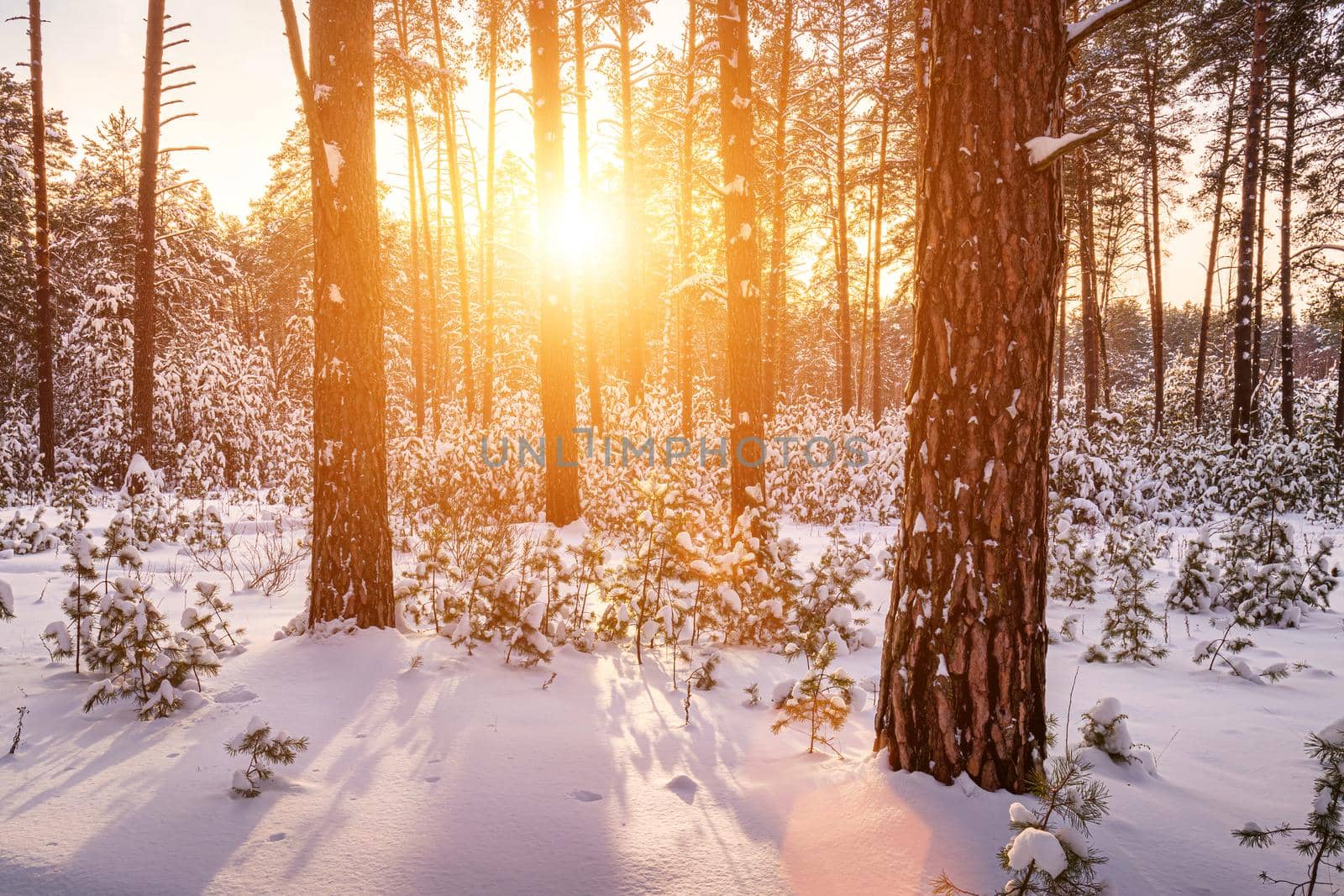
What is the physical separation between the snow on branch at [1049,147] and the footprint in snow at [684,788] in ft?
8.45

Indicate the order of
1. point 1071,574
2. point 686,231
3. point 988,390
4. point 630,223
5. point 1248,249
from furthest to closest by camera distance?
point 630,223, point 686,231, point 1248,249, point 1071,574, point 988,390

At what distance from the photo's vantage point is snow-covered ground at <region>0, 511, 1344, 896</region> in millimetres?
1905

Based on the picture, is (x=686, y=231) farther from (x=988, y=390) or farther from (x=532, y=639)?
(x=988, y=390)

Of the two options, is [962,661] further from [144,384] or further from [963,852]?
[144,384]

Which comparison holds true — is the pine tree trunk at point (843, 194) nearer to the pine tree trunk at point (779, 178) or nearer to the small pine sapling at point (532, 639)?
the pine tree trunk at point (779, 178)

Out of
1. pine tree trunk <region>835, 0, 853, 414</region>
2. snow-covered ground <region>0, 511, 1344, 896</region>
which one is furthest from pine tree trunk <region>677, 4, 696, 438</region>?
snow-covered ground <region>0, 511, 1344, 896</region>

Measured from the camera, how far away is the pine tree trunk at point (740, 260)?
19.9ft

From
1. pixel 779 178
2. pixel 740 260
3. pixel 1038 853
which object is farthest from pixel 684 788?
pixel 779 178

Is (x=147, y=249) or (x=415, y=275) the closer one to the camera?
(x=147, y=249)

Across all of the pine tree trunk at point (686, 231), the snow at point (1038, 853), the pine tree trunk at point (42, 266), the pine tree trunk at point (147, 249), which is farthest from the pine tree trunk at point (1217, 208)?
the pine tree trunk at point (42, 266)

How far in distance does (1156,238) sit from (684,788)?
73.2 ft

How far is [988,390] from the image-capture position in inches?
89.4

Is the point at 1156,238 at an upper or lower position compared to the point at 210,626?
upper

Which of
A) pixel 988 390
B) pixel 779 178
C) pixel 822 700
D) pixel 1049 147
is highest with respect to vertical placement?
pixel 779 178
